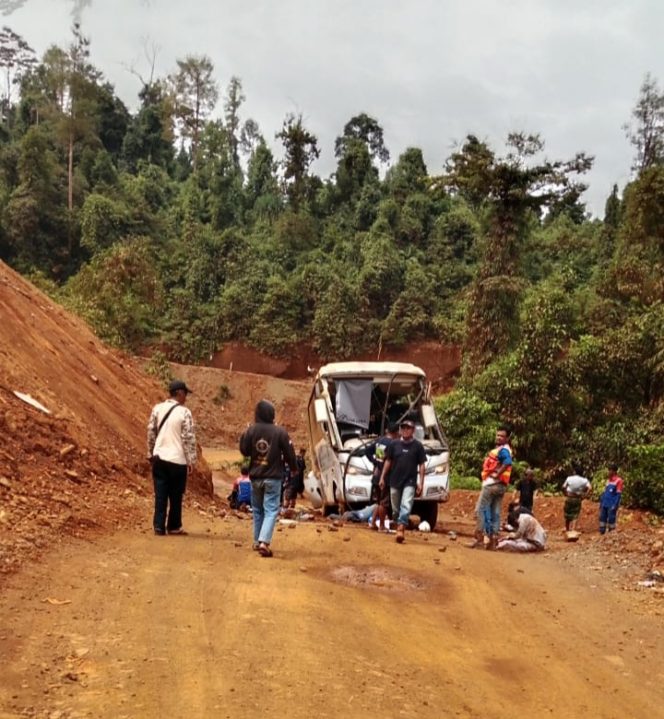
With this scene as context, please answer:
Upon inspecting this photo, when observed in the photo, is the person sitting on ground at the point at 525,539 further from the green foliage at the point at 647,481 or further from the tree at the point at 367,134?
the tree at the point at 367,134

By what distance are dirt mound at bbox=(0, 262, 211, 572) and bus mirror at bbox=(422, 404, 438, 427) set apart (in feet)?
12.7

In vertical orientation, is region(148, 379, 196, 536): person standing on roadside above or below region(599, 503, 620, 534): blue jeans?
above

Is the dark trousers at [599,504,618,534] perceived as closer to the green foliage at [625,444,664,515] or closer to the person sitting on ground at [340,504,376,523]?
the green foliage at [625,444,664,515]

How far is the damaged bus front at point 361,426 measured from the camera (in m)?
11.7

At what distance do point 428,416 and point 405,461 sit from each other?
3057mm

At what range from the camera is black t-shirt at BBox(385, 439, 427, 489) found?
33.4 feet

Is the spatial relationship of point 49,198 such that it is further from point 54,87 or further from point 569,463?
point 569,463

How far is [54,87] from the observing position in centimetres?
6350

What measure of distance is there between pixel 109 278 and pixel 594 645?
36.0 metres

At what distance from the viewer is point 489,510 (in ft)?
32.9

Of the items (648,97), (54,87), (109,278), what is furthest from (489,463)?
(54,87)

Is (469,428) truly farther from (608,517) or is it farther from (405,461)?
(405,461)

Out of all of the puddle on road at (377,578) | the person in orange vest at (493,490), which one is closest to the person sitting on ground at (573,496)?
the person in orange vest at (493,490)

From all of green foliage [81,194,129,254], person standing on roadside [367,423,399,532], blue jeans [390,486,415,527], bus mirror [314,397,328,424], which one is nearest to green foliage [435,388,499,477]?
bus mirror [314,397,328,424]
